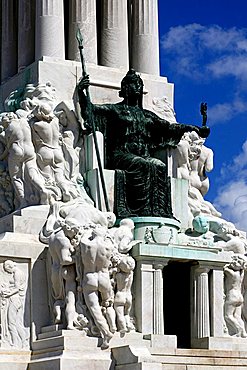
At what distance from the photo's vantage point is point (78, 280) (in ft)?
113

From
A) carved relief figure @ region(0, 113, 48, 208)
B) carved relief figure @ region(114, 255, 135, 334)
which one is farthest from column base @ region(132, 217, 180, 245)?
carved relief figure @ region(0, 113, 48, 208)

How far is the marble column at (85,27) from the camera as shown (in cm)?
4128

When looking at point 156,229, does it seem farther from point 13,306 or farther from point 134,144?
point 13,306

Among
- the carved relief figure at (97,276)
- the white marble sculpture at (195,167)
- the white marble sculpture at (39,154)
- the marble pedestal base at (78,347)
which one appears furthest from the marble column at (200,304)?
the white marble sculpture at (39,154)

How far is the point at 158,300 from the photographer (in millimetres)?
35625

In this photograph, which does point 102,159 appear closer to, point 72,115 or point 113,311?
point 72,115

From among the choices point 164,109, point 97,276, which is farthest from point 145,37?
point 97,276

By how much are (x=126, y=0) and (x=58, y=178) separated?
329 inches

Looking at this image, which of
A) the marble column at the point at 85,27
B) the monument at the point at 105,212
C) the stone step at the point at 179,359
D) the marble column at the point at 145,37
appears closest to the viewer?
the stone step at the point at 179,359

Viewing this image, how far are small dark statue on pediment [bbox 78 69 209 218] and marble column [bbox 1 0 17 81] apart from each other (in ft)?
17.3

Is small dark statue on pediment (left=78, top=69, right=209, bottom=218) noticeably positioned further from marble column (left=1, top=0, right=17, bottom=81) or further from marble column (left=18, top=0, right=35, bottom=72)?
marble column (left=1, top=0, right=17, bottom=81)

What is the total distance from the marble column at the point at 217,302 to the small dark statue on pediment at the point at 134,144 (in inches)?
99.3

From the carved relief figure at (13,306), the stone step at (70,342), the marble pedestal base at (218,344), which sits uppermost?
the carved relief figure at (13,306)

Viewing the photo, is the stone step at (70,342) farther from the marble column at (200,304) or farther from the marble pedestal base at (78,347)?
the marble column at (200,304)
